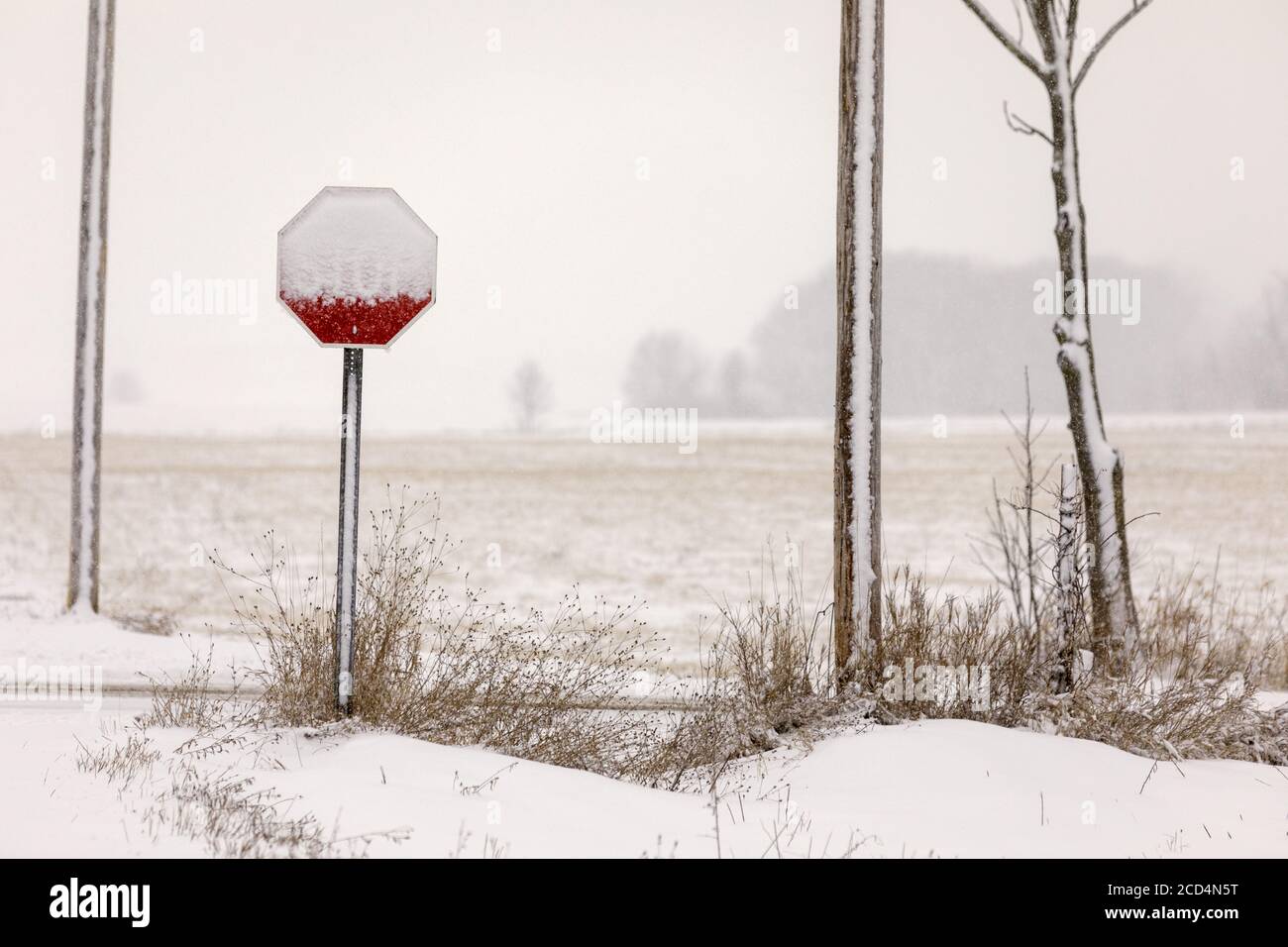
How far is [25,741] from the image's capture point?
6305 mm

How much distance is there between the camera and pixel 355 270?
6.47m

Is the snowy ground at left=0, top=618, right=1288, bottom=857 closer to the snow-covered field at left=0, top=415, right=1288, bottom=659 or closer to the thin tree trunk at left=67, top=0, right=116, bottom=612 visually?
the snow-covered field at left=0, top=415, right=1288, bottom=659

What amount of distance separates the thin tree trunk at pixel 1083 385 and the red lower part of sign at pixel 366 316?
600cm

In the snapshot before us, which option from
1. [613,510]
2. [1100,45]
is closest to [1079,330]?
[1100,45]

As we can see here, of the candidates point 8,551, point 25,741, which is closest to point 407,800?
point 25,741

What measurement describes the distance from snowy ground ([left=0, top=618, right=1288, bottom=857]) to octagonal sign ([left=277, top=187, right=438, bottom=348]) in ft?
8.18

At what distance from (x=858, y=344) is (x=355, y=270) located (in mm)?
3672

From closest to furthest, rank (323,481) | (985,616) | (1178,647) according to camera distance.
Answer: (985,616), (1178,647), (323,481)

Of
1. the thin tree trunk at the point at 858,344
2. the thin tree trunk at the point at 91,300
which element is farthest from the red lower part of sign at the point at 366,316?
the thin tree trunk at the point at 91,300

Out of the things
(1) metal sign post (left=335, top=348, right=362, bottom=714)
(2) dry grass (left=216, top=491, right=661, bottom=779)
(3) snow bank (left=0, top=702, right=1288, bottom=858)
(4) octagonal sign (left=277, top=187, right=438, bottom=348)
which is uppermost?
(4) octagonal sign (left=277, top=187, right=438, bottom=348)

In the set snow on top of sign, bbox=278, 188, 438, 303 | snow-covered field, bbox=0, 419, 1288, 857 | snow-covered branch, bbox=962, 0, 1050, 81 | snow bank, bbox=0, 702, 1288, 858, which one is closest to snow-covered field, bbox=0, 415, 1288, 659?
snow-covered field, bbox=0, 419, 1288, 857

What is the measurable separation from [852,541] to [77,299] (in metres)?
9.17

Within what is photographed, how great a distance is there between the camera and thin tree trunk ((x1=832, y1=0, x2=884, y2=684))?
789 centimetres
